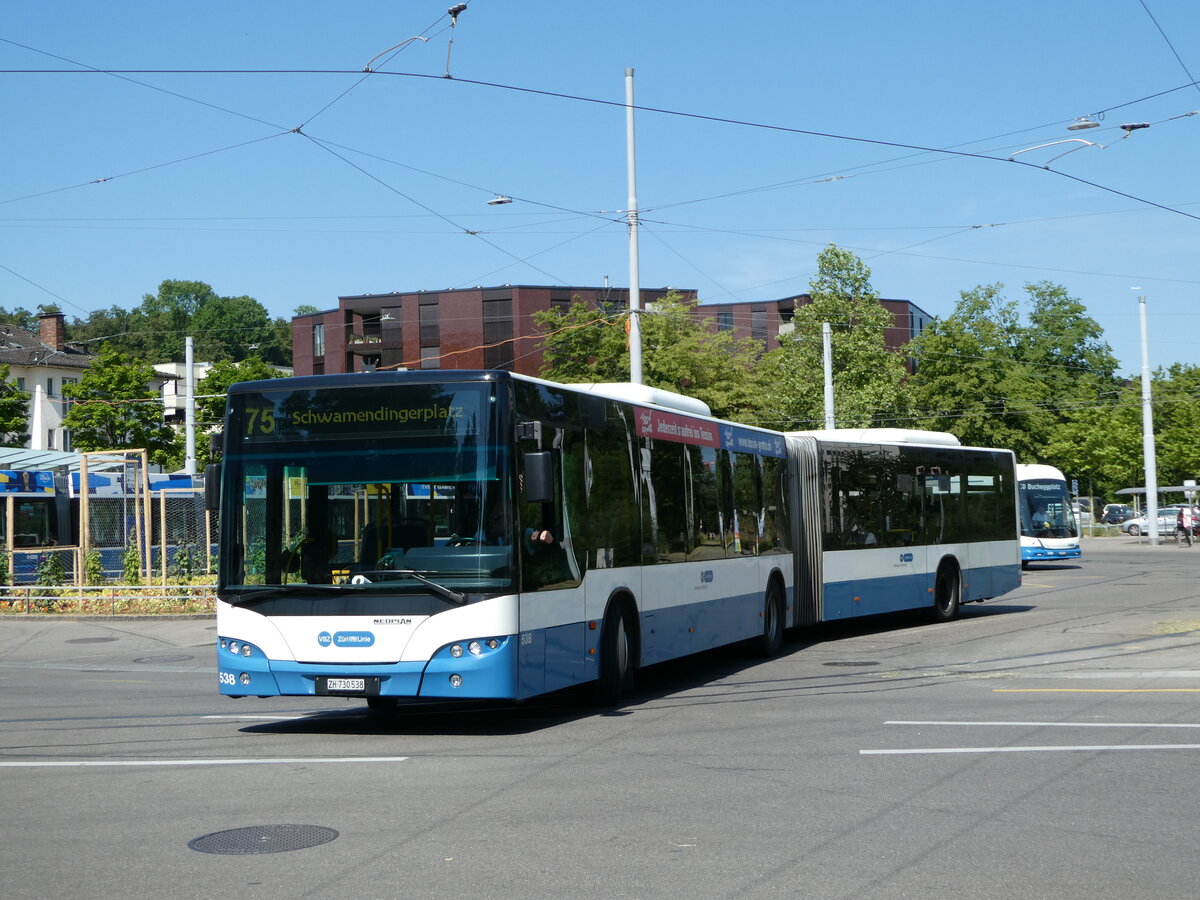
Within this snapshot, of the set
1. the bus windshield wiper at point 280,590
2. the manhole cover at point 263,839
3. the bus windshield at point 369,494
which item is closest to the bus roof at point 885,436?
the bus windshield at point 369,494

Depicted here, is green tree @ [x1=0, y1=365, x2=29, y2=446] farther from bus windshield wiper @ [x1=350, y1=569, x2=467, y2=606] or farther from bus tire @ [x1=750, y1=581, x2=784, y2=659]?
bus windshield wiper @ [x1=350, y1=569, x2=467, y2=606]

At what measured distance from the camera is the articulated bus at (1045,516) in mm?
43062

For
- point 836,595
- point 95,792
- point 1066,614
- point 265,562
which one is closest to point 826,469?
point 836,595

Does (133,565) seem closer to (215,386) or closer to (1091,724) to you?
(1091,724)

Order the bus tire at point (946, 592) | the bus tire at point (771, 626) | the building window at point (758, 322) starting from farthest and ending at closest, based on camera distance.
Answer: the building window at point (758, 322) → the bus tire at point (946, 592) → the bus tire at point (771, 626)

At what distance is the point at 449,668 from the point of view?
428 inches

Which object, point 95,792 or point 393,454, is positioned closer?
point 95,792

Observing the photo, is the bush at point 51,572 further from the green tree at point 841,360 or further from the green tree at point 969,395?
the green tree at point 969,395

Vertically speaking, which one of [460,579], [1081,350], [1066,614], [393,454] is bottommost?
[1066,614]

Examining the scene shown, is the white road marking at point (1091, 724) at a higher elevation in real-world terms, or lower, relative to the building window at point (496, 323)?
lower

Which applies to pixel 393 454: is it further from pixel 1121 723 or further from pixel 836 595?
pixel 836 595

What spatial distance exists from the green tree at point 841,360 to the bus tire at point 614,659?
53.2 meters

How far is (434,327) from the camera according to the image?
86.8m

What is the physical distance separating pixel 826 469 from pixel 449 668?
1043 cm
